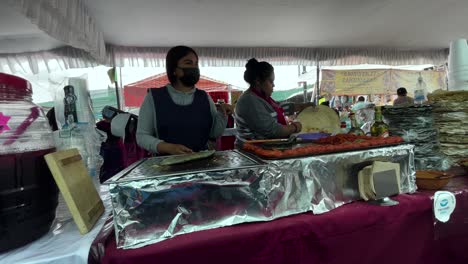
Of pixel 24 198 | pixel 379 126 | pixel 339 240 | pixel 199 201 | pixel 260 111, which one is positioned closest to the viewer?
pixel 24 198

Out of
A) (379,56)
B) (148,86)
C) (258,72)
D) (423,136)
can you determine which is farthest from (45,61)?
(379,56)

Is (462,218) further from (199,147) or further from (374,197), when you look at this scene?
(199,147)

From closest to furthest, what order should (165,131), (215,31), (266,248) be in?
1. (266,248)
2. (165,131)
3. (215,31)

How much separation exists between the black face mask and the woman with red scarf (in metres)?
0.47

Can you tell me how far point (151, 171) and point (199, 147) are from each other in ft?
2.25

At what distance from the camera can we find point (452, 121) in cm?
A: 113

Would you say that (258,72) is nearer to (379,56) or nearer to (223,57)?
(223,57)

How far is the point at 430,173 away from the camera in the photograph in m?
0.95

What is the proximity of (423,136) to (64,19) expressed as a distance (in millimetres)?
2528

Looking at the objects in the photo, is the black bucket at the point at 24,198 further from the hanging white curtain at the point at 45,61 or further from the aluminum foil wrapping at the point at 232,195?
the hanging white curtain at the point at 45,61

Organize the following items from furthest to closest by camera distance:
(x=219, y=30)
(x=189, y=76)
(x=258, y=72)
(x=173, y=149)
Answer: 1. (x=219, y=30)
2. (x=258, y=72)
3. (x=189, y=76)
4. (x=173, y=149)

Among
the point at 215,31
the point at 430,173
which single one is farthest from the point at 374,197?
the point at 215,31

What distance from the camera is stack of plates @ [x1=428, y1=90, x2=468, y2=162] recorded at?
1.11m

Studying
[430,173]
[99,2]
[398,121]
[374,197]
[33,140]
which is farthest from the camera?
[99,2]
